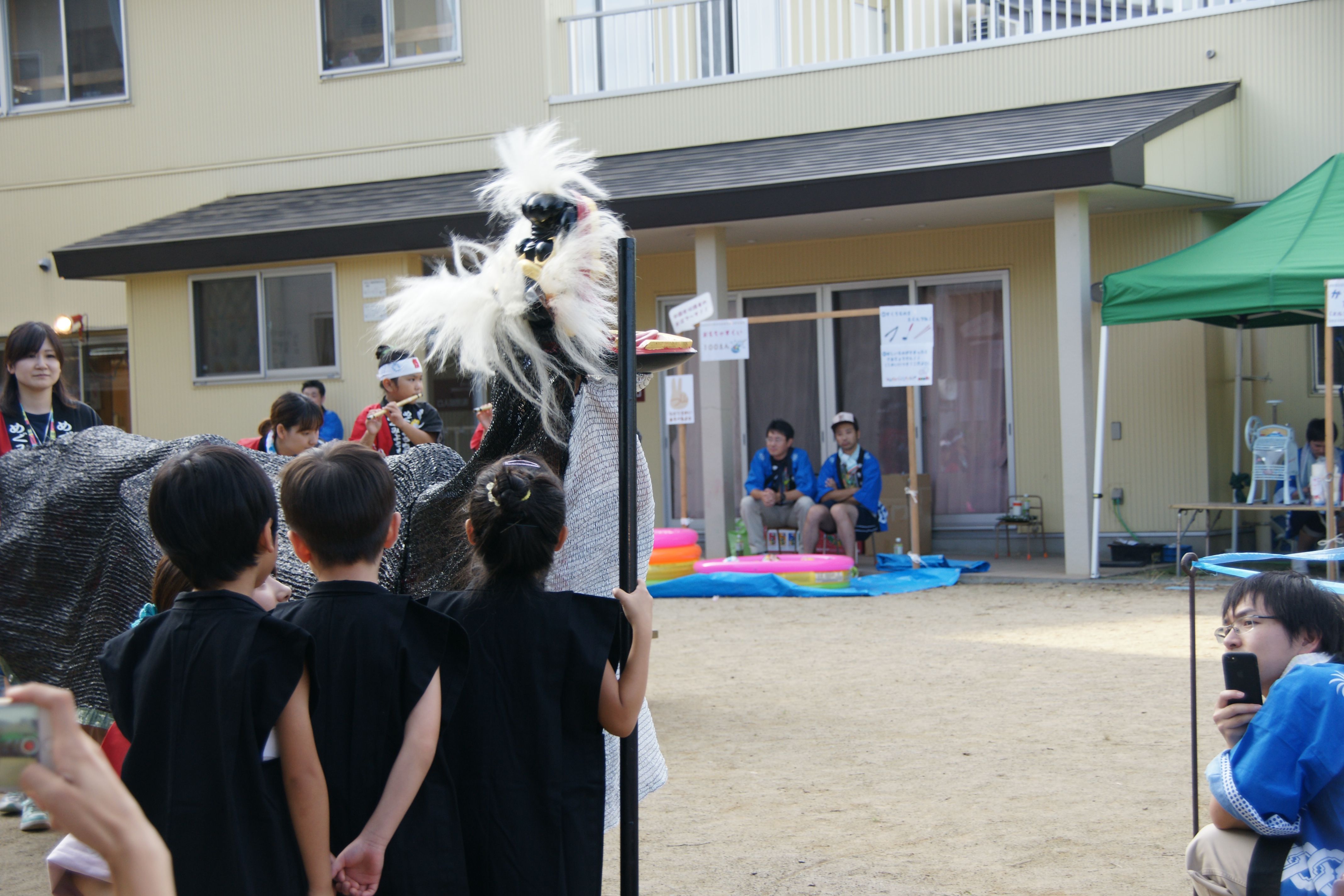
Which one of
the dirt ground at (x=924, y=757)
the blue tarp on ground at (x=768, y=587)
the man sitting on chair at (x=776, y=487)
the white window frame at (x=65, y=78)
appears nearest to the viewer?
the dirt ground at (x=924, y=757)

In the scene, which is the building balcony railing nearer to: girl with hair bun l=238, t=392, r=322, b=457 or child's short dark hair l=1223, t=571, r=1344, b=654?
girl with hair bun l=238, t=392, r=322, b=457

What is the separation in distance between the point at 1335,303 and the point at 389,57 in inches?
376

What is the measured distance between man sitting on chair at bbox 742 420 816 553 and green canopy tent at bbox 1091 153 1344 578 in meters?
2.44

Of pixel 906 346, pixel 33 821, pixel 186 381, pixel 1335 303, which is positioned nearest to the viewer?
pixel 33 821

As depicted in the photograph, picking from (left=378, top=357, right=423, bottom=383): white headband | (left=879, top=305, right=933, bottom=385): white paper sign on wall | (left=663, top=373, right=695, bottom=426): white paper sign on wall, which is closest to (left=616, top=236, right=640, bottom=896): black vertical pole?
(left=378, top=357, right=423, bottom=383): white headband

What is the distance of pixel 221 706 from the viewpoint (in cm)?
197

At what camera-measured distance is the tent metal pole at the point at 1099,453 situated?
30.6 feet

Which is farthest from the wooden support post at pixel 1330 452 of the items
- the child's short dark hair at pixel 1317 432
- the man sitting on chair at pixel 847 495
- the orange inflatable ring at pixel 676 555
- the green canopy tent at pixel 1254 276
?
the orange inflatable ring at pixel 676 555

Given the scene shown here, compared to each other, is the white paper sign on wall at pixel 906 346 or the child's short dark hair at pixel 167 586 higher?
the white paper sign on wall at pixel 906 346

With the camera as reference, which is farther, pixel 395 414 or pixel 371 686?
pixel 395 414

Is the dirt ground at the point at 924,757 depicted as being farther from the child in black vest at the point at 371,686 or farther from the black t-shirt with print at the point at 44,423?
the child in black vest at the point at 371,686

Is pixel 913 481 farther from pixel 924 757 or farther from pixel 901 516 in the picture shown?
pixel 924 757

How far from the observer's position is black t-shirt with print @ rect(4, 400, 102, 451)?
4.30 meters

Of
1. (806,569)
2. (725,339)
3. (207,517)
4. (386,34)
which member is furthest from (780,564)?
(207,517)
